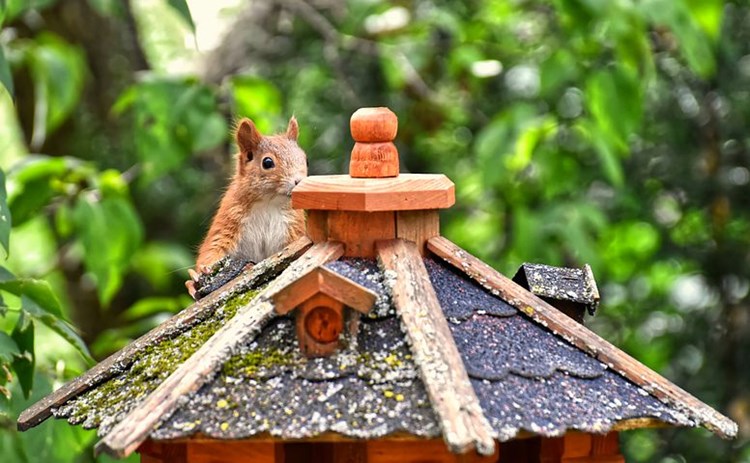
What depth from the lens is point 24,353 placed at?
1988 mm

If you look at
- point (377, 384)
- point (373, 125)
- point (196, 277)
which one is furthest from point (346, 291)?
point (196, 277)

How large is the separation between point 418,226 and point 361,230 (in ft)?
0.31

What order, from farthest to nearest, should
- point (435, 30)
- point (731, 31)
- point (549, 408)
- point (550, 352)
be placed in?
1. point (435, 30)
2. point (731, 31)
3. point (550, 352)
4. point (549, 408)

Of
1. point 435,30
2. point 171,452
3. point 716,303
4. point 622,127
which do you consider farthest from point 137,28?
point 171,452

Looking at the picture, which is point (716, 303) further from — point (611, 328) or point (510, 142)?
point (510, 142)

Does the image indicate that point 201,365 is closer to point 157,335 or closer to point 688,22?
point 157,335

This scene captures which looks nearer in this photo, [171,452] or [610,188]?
[171,452]

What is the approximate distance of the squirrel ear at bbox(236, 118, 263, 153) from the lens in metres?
2.38

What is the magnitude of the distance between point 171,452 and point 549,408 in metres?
0.55

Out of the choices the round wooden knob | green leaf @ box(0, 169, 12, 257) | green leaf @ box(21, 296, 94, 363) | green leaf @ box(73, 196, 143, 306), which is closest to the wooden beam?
the round wooden knob

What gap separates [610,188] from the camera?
4.12 metres

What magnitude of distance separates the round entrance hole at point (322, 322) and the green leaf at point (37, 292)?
739 millimetres

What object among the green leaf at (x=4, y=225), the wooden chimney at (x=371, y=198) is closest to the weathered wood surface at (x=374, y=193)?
the wooden chimney at (x=371, y=198)

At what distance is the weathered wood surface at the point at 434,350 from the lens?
1.29 metres
